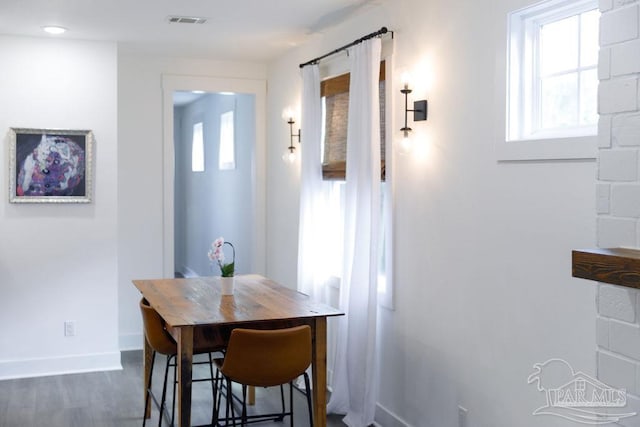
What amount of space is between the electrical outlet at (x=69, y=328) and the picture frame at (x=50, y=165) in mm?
942

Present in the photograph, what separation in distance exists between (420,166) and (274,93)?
2859 millimetres

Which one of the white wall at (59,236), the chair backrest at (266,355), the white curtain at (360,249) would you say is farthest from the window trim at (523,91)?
the white wall at (59,236)

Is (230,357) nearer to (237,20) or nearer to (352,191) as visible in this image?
(352,191)

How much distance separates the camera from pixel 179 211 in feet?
34.6

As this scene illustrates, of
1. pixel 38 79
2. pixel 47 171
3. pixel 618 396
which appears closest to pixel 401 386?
pixel 618 396

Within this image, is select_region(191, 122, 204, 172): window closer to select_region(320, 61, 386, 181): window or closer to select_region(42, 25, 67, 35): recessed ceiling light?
select_region(42, 25, 67, 35): recessed ceiling light

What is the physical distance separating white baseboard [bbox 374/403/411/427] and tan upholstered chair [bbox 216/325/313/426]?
95cm

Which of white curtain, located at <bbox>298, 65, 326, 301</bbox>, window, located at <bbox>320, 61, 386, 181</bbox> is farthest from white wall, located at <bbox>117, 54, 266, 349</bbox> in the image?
window, located at <bbox>320, 61, 386, 181</bbox>

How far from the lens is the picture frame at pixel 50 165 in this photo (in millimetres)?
5359

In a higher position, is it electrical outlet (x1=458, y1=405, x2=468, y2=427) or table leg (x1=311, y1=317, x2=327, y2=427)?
table leg (x1=311, y1=317, x2=327, y2=427)

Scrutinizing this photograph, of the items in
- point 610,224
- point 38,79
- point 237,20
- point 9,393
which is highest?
point 237,20

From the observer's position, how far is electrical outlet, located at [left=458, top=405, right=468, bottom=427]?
11.3 feet

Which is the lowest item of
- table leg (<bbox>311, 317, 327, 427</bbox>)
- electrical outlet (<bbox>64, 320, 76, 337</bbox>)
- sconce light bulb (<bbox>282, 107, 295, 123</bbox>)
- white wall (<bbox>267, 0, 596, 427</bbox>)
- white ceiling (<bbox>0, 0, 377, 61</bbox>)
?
electrical outlet (<bbox>64, 320, 76, 337</bbox>)

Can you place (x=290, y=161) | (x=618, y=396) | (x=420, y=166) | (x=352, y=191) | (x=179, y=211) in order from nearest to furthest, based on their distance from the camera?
(x=618, y=396), (x=420, y=166), (x=352, y=191), (x=290, y=161), (x=179, y=211)
